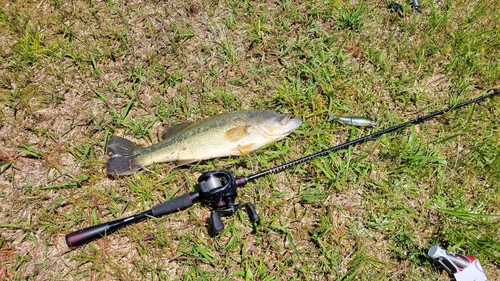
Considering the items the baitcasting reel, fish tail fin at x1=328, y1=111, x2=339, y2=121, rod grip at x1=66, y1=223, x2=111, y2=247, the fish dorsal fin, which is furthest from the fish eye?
rod grip at x1=66, y1=223, x2=111, y2=247

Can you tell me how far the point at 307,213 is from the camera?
3.48 meters

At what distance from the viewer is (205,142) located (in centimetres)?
349

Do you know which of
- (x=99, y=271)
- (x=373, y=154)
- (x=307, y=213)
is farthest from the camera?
(x=373, y=154)

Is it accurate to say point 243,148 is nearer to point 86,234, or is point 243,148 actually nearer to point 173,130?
point 173,130

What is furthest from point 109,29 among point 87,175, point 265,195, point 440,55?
point 440,55

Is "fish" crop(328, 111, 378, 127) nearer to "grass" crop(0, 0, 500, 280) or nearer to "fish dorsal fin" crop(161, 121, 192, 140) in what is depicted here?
"grass" crop(0, 0, 500, 280)

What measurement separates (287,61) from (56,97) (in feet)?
9.35

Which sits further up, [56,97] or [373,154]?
[56,97]

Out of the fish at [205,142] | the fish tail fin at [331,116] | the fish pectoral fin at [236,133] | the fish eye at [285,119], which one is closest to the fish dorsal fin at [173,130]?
the fish at [205,142]

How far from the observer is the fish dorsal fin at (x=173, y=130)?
3701mm

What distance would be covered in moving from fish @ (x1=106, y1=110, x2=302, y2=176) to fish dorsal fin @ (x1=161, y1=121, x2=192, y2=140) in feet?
0.31

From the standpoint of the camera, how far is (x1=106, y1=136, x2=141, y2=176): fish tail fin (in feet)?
11.4

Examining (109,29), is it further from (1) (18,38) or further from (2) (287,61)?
(2) (287,61)

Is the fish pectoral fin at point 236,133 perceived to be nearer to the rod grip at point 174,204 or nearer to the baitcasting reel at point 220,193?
the baitcasting reel at point 220,193
